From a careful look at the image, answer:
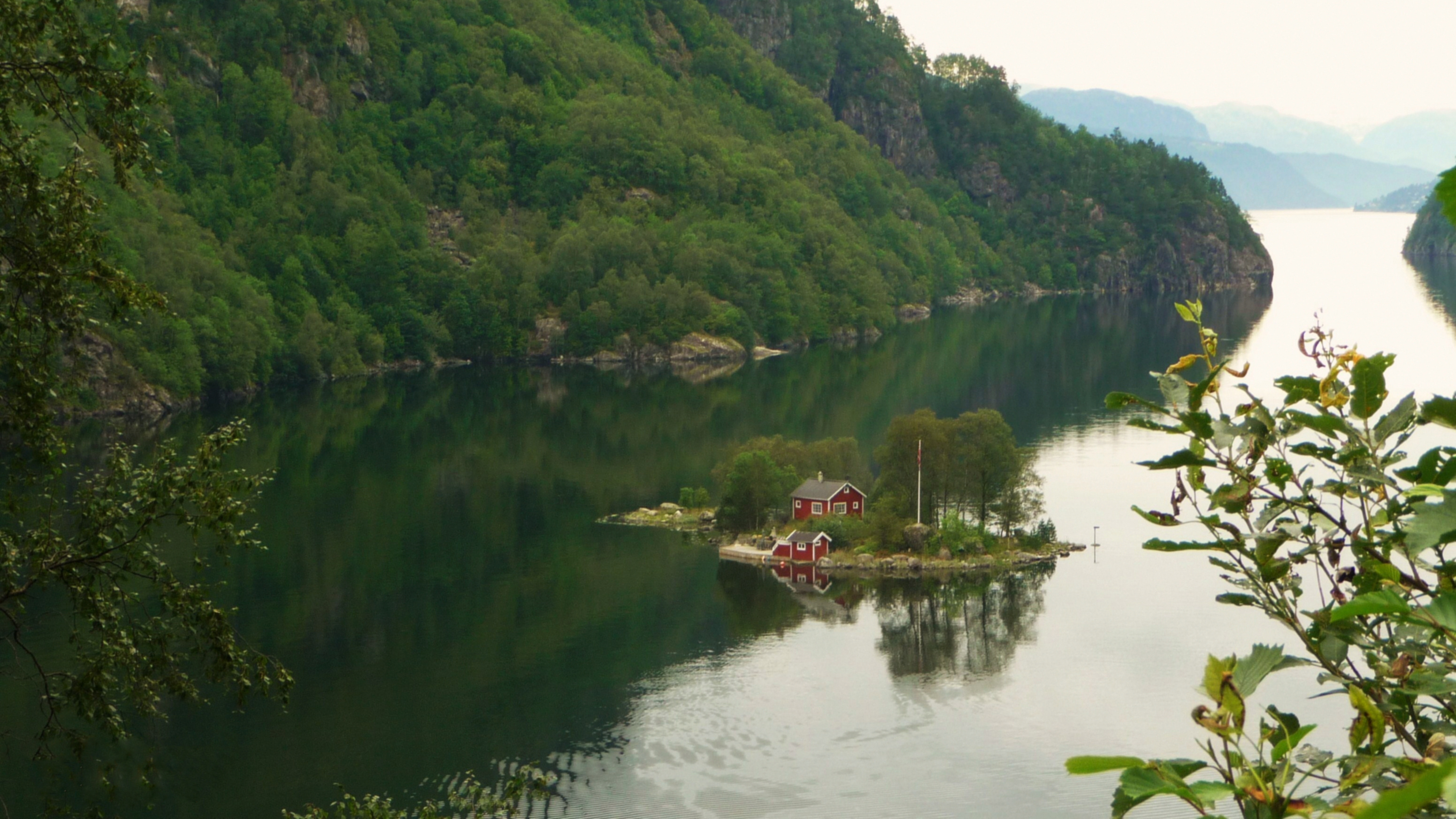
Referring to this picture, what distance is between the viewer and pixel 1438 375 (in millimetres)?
Result: 82750

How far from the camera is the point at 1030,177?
19675cm

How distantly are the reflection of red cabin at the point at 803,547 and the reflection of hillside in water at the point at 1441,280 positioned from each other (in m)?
84.4

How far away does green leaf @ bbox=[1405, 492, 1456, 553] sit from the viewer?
2.68 m

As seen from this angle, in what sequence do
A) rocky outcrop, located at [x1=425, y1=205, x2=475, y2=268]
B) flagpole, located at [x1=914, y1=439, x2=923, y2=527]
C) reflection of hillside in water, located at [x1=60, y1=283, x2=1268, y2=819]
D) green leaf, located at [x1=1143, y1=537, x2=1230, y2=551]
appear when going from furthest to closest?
rocky outcrop, located at [x1=425, y1=205, x2=475, y2=268], flagpole, located at [x1=914, y1=439, x2=923, y2=527], reflection of hillside in water, located at [x1=60, y1=283, x2=1268, y2=819], green leaf, located at [x1=1143, y1=537, x2=1230, y2=551]

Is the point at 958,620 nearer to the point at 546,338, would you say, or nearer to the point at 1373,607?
the point at 1373,607

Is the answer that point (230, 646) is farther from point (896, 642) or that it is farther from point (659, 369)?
point (659, 369)

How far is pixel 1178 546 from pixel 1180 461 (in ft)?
0.82

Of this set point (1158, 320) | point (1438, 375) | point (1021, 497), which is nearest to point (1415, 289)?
point (1158, 320)

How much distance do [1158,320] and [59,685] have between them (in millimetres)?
132078

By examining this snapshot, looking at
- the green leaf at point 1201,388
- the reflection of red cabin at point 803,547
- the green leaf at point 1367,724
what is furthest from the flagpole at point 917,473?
the green leaf at point 1367,724

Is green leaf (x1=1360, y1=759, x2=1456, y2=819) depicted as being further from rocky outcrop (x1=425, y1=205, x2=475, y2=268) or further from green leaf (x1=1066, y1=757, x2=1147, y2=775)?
rocky outcrop (x1=425, y1=205, x2=475, y2=268)

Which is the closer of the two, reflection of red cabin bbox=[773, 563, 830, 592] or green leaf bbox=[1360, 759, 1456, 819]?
green leaf bbox=[1360, 759, 1456, 819]

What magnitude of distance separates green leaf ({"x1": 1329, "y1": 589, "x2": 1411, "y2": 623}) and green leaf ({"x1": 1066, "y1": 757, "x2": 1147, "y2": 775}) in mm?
443

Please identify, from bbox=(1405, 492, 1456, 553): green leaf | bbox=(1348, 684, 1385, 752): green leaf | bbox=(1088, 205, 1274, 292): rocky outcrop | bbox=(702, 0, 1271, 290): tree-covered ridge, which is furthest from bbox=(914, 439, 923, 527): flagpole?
bbox=(1088, 205, 1274, 292): rocky outcrop
